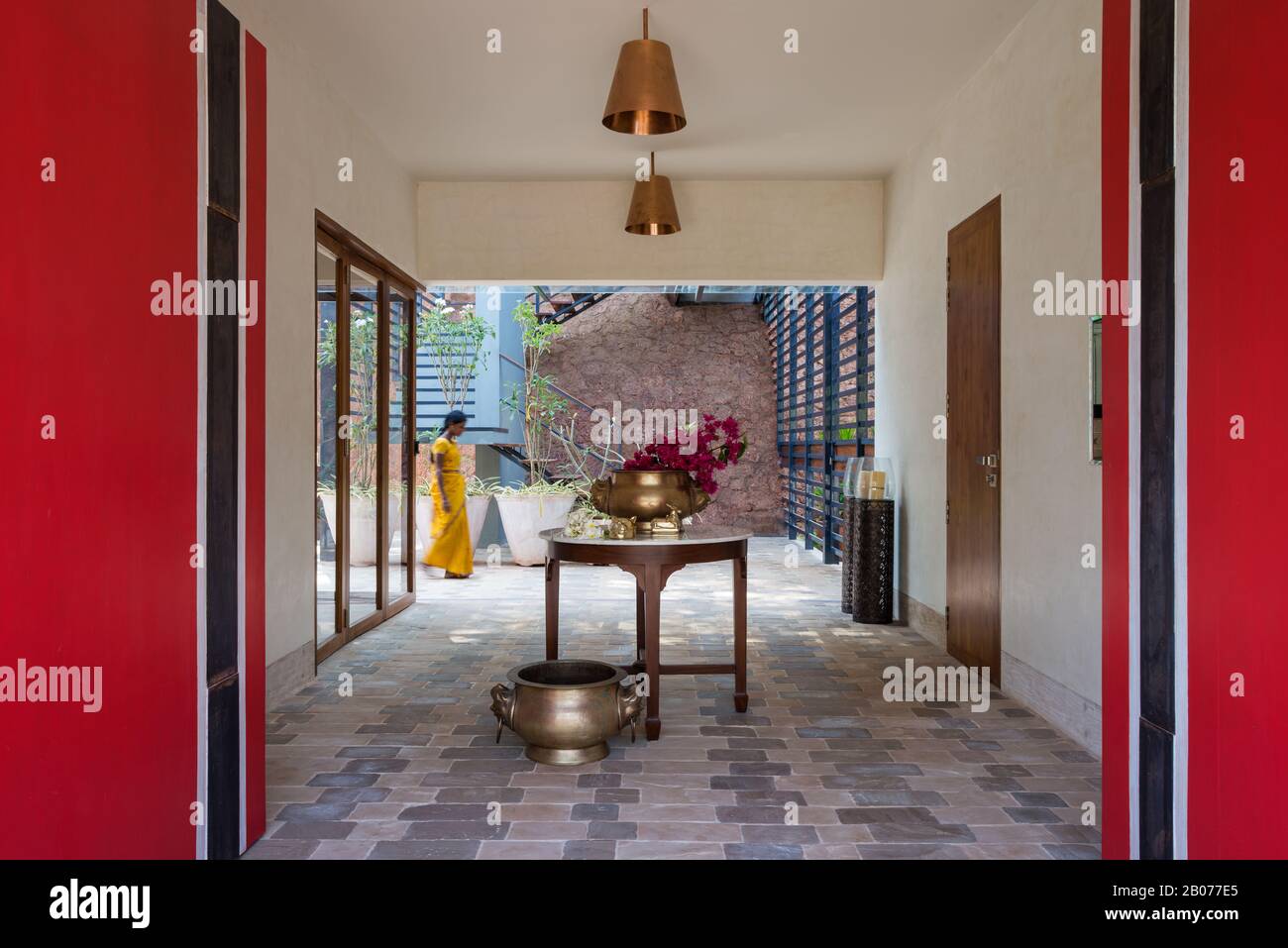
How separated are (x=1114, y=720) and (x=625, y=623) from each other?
14.0 ft

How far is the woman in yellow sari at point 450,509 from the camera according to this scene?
27.6ft

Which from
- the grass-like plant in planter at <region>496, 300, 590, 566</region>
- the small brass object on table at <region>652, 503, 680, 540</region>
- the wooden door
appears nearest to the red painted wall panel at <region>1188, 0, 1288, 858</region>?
the small brass object on table at <region>652, 503, 680, 540</region>

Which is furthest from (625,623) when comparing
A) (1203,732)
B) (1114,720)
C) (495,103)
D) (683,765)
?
(1203,732)

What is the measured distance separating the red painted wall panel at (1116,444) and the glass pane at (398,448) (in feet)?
17.1

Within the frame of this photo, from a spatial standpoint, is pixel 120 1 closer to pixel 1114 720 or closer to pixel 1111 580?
pixel 1111 580

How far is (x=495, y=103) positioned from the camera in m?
5.58

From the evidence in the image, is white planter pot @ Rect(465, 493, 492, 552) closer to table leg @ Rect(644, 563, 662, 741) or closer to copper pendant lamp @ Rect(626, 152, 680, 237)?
copper pendant lamp @ Rect(626, 152, 680, 237)

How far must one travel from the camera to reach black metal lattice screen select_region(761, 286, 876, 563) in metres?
8.41

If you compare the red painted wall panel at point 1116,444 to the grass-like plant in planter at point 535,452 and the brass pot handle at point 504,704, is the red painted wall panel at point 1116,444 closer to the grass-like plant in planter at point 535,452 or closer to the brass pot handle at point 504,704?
the brass pot handle at point 504,704

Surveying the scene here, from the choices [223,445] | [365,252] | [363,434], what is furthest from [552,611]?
[365,252]

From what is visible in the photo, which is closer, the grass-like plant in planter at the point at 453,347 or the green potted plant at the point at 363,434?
the green potted plant at the point at 363,434

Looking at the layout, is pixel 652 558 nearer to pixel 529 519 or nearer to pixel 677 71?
pixel 677 71

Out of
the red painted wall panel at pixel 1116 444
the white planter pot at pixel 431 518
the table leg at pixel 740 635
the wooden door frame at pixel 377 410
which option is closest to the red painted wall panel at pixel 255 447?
the table leg at pixel 740 635

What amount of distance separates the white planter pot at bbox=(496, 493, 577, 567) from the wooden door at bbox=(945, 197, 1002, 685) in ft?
16.0
